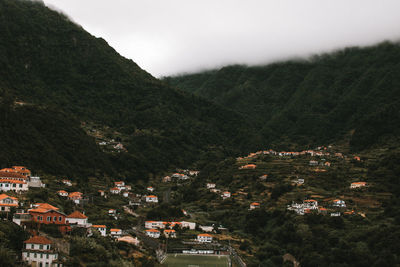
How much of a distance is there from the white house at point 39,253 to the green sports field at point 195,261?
25.7 metres

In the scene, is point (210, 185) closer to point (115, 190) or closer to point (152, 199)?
point (152, 199)

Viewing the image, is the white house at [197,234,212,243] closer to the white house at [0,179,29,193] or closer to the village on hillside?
the village on hillside

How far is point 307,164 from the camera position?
410 feet

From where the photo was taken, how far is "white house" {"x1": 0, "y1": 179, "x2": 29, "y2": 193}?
68125 millimetres

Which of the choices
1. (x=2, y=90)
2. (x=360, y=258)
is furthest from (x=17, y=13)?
(x=360, y=258)

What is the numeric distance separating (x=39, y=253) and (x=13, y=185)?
31.1 metres

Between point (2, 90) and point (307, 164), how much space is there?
79971 millimetres

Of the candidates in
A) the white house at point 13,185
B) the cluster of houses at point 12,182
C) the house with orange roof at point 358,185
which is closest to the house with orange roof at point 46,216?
the white house at point 13,185

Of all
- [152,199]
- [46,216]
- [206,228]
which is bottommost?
[206,228]

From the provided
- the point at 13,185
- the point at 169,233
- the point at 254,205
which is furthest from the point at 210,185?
the point at 13,185

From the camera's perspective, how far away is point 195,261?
7000 centimetres

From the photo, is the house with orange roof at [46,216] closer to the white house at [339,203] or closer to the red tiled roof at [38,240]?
the red tiled roof at [38,240]

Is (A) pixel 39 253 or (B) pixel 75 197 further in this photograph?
(B) pixel 75 197

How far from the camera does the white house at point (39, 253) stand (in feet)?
136
